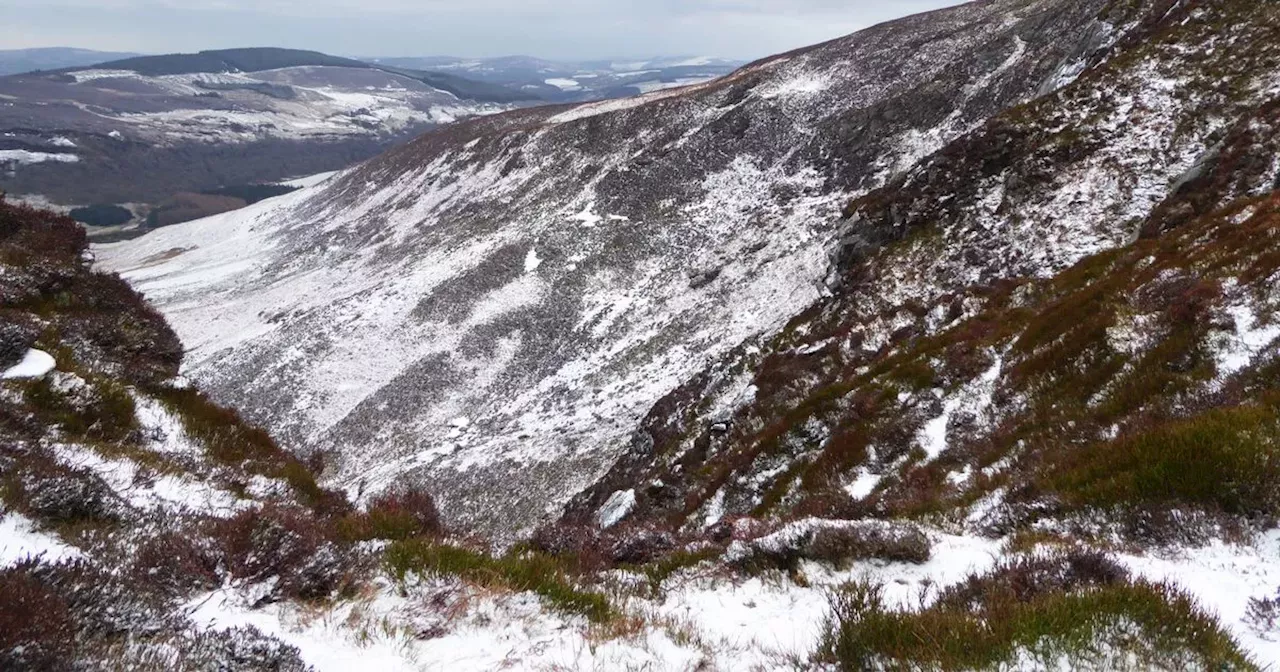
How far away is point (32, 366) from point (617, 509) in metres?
15.0

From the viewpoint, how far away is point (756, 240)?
47500mm

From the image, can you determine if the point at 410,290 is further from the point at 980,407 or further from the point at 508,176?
the point at 980,407

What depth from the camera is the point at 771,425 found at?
1952 centimetres

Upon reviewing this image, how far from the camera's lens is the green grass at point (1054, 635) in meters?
4.44

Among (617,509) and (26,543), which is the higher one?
(26,543)

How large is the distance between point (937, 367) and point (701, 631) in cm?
1297

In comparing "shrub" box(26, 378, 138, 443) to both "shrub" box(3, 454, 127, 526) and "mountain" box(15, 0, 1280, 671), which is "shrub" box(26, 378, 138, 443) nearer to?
"mountain" box(15, 0, 1280, 671)

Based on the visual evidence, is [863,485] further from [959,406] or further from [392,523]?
[392,523]

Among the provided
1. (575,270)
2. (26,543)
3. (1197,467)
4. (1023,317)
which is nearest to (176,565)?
(26,543)

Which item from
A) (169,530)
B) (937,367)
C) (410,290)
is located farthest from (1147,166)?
(410,290)

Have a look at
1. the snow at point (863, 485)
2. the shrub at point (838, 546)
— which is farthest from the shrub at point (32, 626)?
the snow at point (863, 485)

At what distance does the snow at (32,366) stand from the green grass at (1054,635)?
15199 mm

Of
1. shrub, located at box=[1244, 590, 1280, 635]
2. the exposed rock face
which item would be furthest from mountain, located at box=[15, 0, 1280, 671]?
the exposed rock face

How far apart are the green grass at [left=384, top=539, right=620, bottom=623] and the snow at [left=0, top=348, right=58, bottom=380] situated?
1005 centimetres
